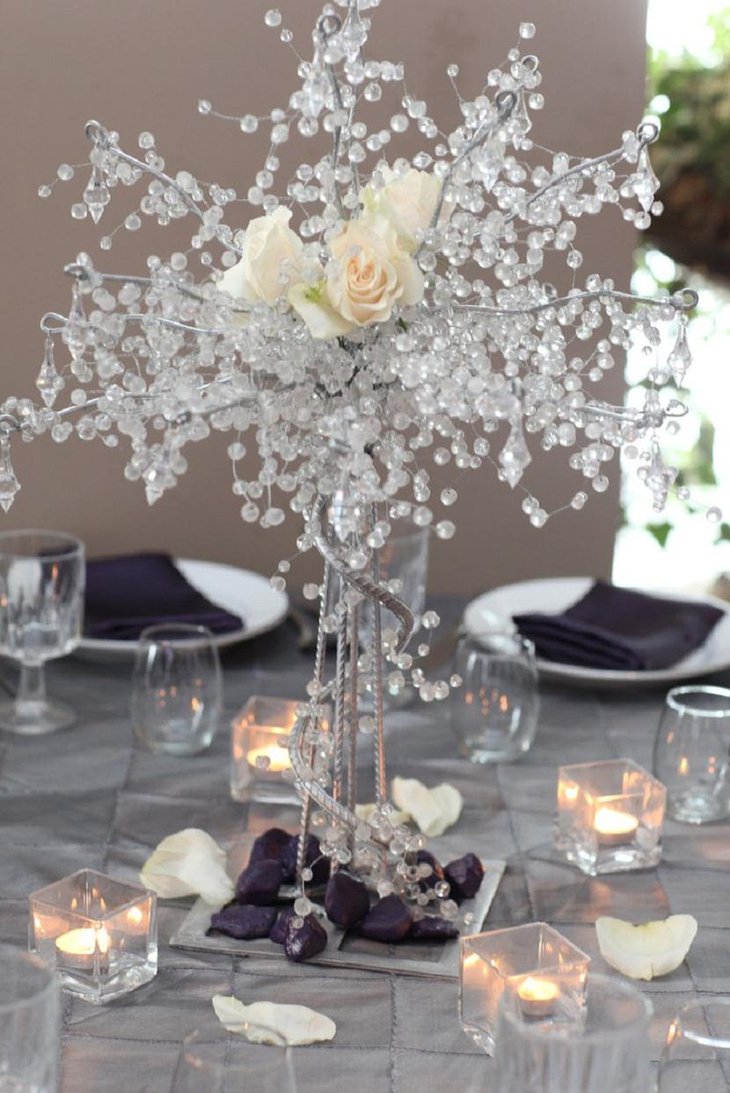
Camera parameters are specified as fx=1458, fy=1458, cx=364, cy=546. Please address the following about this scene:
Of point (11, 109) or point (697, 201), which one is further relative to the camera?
point (697, 201)

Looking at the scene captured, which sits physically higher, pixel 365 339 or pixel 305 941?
pixel 365 339

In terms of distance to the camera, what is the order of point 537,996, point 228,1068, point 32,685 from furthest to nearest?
1. point 32,685
2. point 537,996
3. point 228,1068

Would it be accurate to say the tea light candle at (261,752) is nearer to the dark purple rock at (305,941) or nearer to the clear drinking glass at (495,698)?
the clear drinking glass at (495,698)

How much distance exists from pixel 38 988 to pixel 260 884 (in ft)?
1.21

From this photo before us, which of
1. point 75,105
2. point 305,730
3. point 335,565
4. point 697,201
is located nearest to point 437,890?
point 305,730

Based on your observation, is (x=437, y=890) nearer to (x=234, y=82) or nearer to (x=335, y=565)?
(x=335, y=565)

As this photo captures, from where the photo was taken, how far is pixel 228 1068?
31.1 inches

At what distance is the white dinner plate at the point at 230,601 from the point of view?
5.73 feet

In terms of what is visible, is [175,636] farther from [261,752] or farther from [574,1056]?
[574,1056]

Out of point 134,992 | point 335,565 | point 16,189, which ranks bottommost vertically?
point 134,992

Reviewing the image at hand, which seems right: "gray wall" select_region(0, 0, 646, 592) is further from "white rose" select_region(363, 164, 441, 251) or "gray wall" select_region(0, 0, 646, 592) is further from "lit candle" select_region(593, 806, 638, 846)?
"white rose" select_region(363, 164, 441, 251)

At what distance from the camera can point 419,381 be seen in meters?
0.98

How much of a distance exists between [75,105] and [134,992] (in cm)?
130

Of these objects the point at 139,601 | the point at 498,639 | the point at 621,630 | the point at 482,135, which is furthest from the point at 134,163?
the point at 621,630
